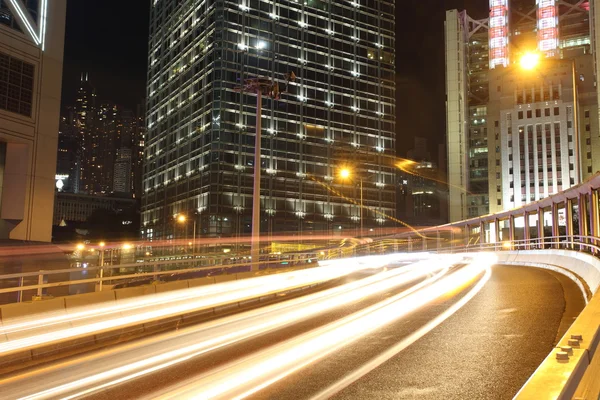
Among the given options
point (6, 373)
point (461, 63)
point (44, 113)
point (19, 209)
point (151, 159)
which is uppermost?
point (461, 63)

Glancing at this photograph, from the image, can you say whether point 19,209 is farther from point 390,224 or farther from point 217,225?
point 390,224

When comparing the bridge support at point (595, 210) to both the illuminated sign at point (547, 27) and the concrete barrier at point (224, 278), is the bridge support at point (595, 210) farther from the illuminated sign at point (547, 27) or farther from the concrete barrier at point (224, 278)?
the illuminated sign at point (547, 27)

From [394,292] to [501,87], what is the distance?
12366 centimetres

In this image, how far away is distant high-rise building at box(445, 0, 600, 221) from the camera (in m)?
118

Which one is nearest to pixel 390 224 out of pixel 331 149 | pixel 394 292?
pixel 331 149

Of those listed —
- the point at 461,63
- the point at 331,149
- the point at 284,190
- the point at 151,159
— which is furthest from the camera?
the point at 461,63

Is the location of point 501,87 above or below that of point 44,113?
above

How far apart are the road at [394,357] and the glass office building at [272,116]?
2752 inches

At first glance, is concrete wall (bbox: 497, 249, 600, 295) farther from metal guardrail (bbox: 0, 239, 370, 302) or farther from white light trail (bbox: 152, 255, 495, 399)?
metal guardrail (bbox: 0, 239, 370, 302)

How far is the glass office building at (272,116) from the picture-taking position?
83.8 m

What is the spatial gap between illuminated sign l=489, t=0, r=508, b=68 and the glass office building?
22498 mm

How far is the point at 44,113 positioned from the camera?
3572 centimetres

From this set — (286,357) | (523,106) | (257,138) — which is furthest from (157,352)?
(523,106)

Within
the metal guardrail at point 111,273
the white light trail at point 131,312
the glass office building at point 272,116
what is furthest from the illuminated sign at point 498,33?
the white light trail at point 131,312
